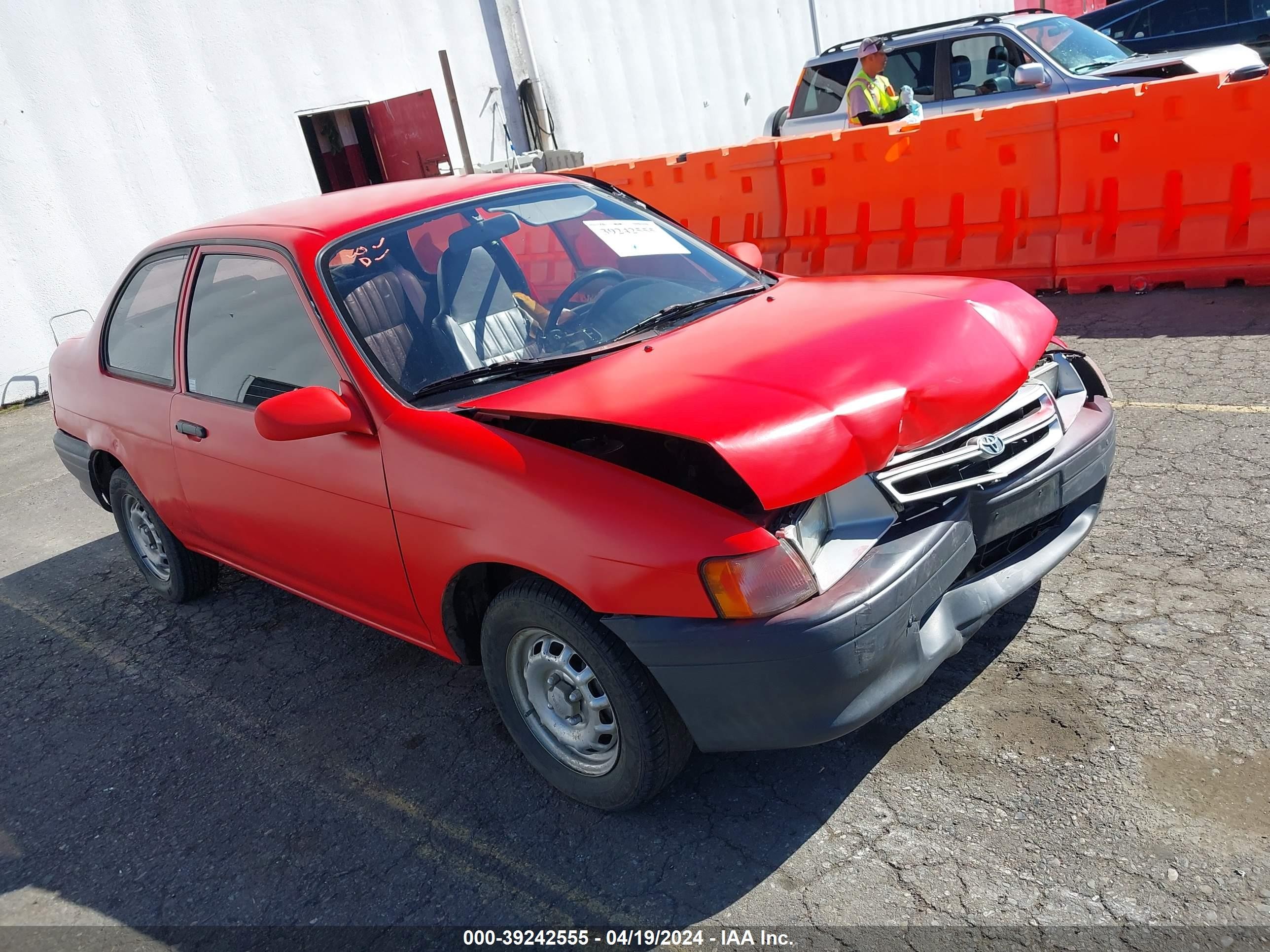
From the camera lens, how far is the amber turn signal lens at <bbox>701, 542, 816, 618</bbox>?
252 centimetres

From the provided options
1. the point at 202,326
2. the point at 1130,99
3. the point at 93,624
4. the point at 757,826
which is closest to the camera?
the point at 757,826

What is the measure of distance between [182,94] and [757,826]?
11157mm

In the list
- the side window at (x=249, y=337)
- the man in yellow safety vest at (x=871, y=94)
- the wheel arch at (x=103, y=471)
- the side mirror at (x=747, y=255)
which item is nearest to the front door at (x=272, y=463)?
the side window at (x=249, y=337)

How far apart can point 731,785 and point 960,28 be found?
8853mm

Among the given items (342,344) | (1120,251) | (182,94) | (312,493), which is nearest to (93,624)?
(312,493)

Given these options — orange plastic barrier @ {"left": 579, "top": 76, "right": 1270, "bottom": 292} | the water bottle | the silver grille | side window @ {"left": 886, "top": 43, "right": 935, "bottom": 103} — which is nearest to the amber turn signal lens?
the silver grille

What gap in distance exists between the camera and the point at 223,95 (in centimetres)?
1177

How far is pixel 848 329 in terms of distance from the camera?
3.11 m

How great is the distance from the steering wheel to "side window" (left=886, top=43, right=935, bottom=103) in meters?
7.29

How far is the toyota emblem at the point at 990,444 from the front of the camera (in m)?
2.90

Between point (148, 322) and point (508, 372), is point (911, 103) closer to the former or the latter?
point (148, 322)

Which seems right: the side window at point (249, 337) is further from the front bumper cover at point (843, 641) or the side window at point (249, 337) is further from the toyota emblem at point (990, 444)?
the toyota emblem at point (990, 444)

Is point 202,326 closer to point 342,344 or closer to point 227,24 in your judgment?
point 342,344

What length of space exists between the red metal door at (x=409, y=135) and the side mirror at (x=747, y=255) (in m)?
10.2
